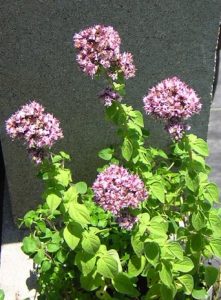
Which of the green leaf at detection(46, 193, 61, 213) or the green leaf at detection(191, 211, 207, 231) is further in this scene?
the green leaf at detection(191, 211, 207, 231)

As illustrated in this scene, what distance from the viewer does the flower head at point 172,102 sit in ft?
5.37

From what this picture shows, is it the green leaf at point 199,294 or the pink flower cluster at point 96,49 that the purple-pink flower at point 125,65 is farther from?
the green leaf at point 199,294

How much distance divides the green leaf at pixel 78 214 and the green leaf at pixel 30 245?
39 cm

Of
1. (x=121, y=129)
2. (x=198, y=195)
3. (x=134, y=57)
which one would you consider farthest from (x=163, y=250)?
(x=134, y=57)

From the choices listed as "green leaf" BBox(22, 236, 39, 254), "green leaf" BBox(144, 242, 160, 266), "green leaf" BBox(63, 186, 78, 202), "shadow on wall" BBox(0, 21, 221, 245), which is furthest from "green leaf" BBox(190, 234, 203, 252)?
"shadow on wall" BBox(0, 21, 221, 245)

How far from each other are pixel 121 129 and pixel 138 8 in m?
0.63

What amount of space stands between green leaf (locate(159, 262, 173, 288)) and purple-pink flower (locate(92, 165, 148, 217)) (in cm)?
35

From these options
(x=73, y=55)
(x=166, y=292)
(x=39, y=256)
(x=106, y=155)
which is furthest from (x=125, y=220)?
(x=73, y=55)

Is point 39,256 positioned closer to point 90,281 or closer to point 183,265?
point 90,281

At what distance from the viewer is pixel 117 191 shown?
1620 millimetres

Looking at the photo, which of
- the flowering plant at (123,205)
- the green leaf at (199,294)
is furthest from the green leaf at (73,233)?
Answer: the green leaf at (199,294)

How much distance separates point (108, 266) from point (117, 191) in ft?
1.25

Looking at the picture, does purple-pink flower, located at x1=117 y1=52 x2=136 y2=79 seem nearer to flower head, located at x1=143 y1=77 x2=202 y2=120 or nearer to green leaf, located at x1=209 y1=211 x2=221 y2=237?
flower head, located at x1=143 y1=77 x2=202 y2=120

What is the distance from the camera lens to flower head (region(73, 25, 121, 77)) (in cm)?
171
